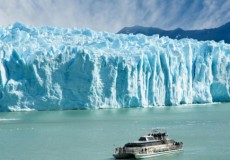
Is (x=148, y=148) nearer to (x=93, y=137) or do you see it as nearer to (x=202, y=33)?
(x=93, y=137)

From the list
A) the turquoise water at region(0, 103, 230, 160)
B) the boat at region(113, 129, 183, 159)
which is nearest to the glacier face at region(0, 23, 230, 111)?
the turquoise water at region(0, 103, 230, 160)

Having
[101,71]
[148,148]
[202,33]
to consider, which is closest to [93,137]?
[148,148]

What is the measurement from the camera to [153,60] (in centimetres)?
4516

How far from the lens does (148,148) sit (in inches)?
733

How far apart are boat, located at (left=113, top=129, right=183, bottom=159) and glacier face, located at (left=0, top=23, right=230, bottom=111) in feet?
74.1

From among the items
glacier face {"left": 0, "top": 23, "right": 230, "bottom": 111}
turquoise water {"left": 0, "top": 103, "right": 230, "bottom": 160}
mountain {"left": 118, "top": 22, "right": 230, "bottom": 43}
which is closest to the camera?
turquoise water {"left": 0, "top": 103, "right": 230, "bottom": 160}

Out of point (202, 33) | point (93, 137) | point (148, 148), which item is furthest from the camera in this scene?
point (202, 33)

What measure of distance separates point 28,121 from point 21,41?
13673 millimetres

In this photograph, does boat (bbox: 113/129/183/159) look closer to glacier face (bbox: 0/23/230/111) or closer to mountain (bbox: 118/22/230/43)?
glacier face (bbox: 0/23/230/111)

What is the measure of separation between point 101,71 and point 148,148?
81.7 feet

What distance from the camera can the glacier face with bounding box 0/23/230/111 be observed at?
4166 cm

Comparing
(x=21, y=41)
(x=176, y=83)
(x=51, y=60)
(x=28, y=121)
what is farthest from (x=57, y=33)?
(x=28, y=121)

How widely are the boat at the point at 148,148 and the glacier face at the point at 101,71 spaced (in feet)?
74.1

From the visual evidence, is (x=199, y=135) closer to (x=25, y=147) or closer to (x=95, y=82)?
(x=25, y=147)
